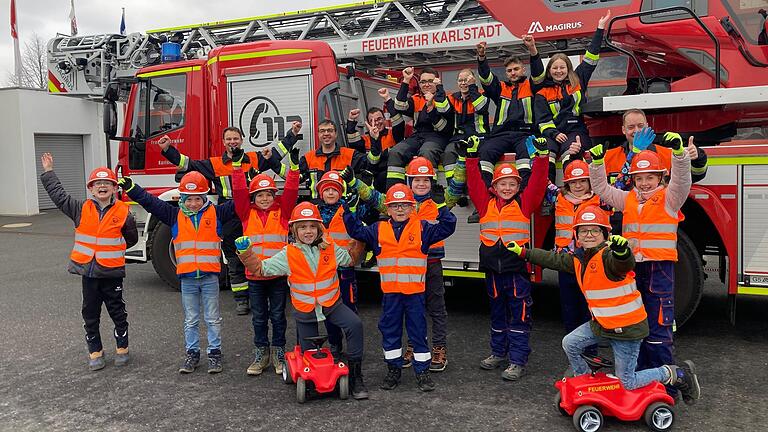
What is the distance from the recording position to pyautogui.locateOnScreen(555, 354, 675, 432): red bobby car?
3670 millimetres

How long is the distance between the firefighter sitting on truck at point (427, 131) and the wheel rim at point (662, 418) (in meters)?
2.87

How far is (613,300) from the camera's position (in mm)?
3758

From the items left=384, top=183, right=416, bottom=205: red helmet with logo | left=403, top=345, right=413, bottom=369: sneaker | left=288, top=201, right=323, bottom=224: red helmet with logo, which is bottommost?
left=403, top=345, right=413, bottom=369: sneaker

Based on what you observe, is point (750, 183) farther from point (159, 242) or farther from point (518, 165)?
point (159, 242)

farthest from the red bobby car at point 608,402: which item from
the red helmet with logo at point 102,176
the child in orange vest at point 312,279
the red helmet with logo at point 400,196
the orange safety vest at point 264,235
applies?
the red helmet with logo at point 102,176

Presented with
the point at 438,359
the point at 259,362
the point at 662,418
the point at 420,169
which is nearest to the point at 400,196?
the point at 420,169

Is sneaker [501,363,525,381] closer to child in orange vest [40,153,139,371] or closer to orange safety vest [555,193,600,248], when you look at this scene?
orange safety vest [555,193,600,248]

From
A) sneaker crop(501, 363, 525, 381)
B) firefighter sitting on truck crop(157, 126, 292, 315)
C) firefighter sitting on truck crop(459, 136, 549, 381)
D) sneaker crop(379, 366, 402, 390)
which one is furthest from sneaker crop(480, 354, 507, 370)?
firefighter sitting on truck crop(157, 126, 292, 315)

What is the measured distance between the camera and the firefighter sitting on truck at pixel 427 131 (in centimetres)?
575

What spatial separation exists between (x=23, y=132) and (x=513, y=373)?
18933 millimetres

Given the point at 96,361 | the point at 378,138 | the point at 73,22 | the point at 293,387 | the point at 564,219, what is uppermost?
the point at 73,22

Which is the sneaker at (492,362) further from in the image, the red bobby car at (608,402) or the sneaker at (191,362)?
the sneaker at (191,362)

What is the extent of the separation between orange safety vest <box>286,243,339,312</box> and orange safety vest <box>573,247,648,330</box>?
1743 millimetres

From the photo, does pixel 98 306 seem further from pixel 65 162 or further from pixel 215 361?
pixel 65 162
